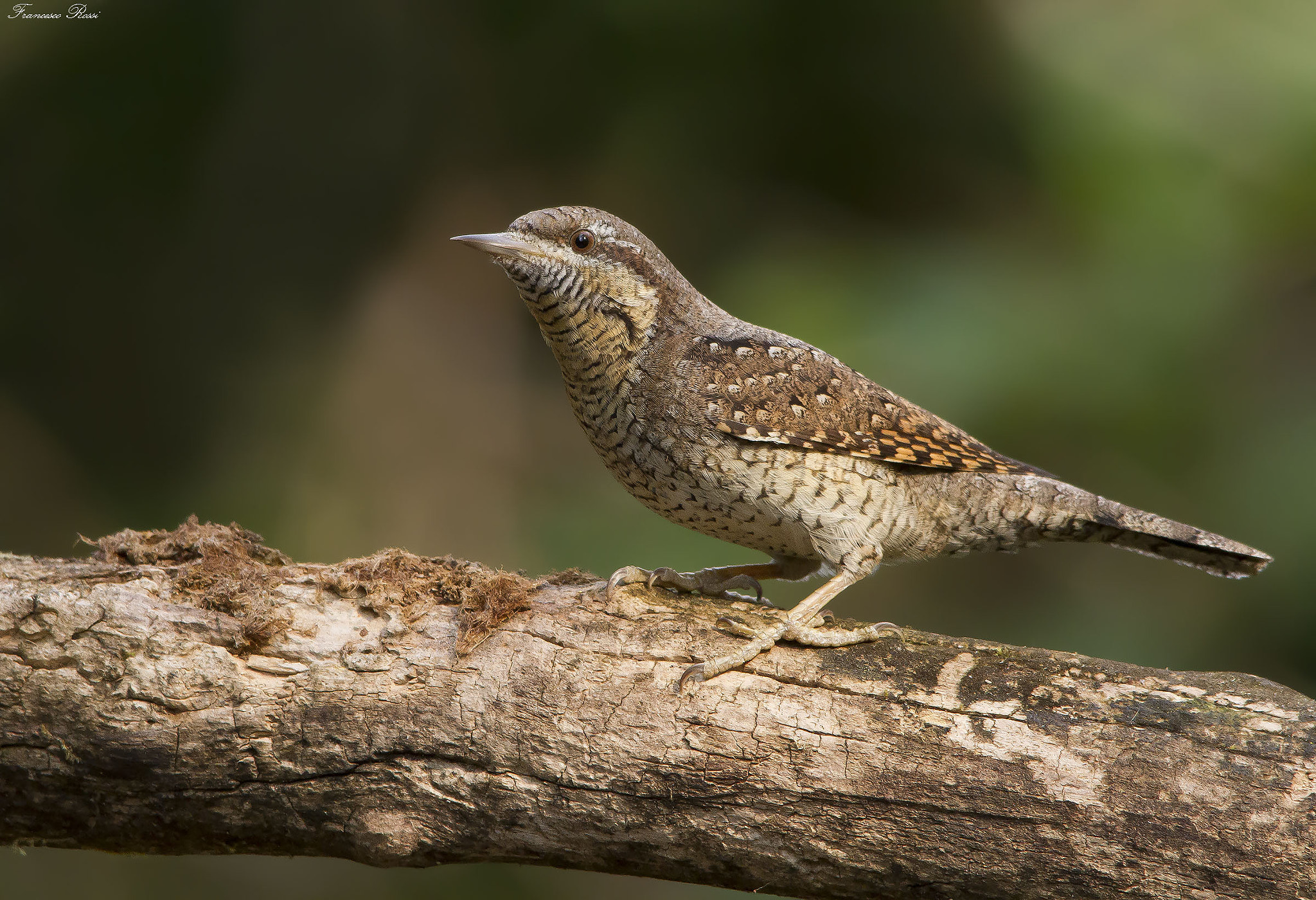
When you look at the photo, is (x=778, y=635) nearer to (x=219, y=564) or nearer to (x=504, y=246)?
(x=504, y=246)

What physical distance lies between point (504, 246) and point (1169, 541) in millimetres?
2331

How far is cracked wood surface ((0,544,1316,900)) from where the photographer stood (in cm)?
218

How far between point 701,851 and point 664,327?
159 cm

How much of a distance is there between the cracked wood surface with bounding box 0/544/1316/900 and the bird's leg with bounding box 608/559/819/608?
44 centimetres

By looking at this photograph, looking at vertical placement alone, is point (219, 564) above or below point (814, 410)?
below

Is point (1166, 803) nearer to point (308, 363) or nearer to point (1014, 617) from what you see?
point (1014, 617)

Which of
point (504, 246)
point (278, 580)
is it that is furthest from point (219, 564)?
point (504, 246)

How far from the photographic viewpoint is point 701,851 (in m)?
2.29

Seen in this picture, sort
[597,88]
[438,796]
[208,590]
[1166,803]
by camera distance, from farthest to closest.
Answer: [597,88], [208,590], [438,796], [1166,803]

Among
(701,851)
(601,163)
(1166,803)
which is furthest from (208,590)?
(601,163)

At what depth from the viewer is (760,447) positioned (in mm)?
2863

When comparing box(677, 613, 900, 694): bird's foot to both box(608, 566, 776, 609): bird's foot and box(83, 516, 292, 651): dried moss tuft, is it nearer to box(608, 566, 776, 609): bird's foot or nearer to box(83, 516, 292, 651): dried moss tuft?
box(608, 566, 776, 609): bird's foot

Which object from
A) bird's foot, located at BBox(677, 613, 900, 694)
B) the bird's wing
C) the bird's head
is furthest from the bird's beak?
bird's foot, located at BBox(677, 613, 900, 694)

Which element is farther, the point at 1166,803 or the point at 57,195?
the point at 57,195
